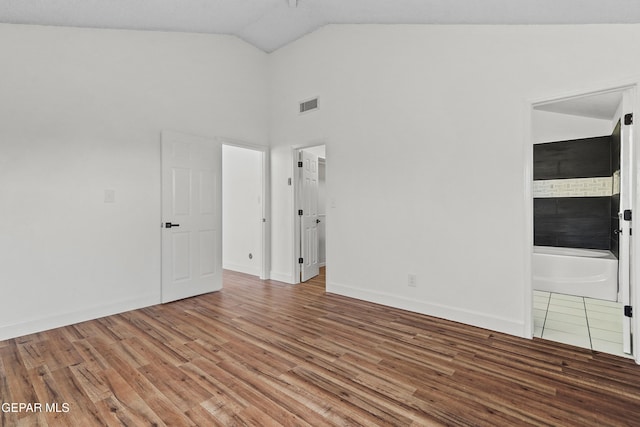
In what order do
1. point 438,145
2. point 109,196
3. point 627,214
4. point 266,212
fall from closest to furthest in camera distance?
point 627,214
point 438,145
point 109,196
point 266,212

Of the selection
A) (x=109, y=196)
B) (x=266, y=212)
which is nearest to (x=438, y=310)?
(x=266, y=212)

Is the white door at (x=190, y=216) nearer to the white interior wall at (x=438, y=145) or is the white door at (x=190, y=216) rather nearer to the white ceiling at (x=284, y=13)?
the white ceiling at (x=284, y=13)

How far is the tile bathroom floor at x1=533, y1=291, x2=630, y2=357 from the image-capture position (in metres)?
2.68

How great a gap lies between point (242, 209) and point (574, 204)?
522 centimetres

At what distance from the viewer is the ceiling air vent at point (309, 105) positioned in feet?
14.3

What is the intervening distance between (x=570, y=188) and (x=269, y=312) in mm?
4807

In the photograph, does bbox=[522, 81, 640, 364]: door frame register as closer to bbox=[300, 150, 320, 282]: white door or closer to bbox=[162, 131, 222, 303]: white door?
bbox=[300, 150, 320, 282]: white door

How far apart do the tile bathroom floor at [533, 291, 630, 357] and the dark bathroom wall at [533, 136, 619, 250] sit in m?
1.23

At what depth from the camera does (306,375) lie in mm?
2164

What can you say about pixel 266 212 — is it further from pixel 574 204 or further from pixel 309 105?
pixel 574 204

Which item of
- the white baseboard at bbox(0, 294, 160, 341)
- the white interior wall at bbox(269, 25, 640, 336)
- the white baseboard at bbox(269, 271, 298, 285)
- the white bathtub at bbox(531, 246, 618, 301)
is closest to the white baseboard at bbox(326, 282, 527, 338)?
the white interior wall at bbox(269, 25, 640, 336)

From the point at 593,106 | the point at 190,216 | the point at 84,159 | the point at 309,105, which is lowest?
the point at 190,216

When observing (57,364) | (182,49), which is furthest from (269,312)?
(182,49)

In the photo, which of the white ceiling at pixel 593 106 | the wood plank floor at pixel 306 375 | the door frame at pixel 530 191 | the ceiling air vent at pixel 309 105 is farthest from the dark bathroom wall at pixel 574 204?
the ceiling air vent at pixel 309 105
